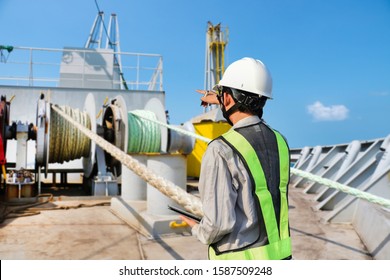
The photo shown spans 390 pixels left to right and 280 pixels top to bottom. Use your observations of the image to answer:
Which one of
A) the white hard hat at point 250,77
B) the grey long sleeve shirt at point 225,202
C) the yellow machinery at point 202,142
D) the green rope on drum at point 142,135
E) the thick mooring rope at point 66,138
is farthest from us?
the yellow machinery at point 202,142

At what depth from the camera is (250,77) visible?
1367 millimetres

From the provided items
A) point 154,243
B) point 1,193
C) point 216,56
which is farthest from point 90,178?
point 216,56

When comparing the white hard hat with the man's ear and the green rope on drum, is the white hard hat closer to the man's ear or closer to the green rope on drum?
the man's ear

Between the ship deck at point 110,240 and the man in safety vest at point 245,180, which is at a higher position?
the man in safety vest at point 245,180

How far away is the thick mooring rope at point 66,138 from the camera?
679cm

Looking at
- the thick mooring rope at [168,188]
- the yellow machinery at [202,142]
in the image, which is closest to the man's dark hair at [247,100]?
the thick mooring rope at [168,188]

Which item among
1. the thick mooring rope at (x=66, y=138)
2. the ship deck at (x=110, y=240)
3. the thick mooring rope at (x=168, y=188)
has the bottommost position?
the ship deck at (x=110, y=240)

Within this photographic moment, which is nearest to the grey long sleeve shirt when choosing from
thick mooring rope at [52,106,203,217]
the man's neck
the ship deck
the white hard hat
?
the man's neck

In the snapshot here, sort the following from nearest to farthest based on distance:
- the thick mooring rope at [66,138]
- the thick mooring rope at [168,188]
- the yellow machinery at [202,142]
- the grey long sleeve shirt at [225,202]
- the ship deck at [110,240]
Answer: the grey long sleeve shirt at [225,202], the thick mooring rope at [168,188], the ship deck at [110,240], the thick mooring rope at [66,138], the yellow machinery at [202,142]

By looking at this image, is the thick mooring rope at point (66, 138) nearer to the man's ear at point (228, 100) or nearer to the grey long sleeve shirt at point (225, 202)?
the man's ear at point (228, 100)

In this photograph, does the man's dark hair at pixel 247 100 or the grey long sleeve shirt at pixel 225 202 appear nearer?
the grey long sleeve shirt at pixel 225 202

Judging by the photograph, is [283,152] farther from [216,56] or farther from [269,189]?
[216,56]

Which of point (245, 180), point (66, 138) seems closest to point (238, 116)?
point (245, 180)

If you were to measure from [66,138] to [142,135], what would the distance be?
1.70 meters
